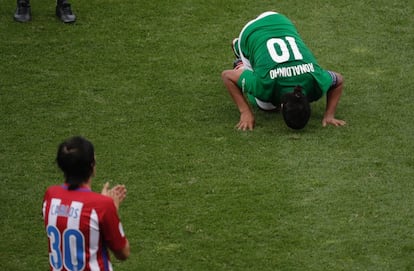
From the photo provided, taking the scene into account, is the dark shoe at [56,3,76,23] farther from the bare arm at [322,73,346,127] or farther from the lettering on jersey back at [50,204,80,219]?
the lettering on jersey back at [50,204,80,219]

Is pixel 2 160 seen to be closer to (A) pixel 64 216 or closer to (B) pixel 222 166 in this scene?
(B) pixel 222 166

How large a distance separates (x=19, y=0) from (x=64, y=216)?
545 cm

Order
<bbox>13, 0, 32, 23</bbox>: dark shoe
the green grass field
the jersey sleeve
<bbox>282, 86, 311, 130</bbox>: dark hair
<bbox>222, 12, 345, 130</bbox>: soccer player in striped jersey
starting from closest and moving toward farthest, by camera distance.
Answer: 1. the jersey sleeve
2. the green grass field
3. <bbox>282, 86, 311, 130</bbox>: dark hair
4. <bbox>222, 12, 345, 130</bbox>: soccer player in striped jersey
5. <bbox>13, 0, 32, 23</bbox>: dark shoe

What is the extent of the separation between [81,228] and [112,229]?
0.51 ft

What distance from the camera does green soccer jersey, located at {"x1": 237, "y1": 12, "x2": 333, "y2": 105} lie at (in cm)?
807

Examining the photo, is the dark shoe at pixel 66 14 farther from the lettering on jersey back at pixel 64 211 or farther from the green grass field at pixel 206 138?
the lettering on jersey back at pixel 64 211

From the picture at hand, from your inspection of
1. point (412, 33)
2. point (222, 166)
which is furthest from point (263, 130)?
point (412, 33)

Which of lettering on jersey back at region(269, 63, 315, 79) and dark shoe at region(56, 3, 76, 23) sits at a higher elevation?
lettering on jersey back at region(269, 63, 315, 79)

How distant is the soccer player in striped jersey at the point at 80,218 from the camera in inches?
198

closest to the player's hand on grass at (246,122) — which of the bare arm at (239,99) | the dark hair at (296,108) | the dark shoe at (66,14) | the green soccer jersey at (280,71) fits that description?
the bare arm at (239,99)

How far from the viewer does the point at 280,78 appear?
8.06 meters

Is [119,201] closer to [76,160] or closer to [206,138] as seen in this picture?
[76,160]

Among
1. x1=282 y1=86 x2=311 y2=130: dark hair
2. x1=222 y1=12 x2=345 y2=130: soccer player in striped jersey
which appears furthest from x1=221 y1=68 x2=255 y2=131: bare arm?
x1=282 y1=86 x2=311 y2=130: dark hair

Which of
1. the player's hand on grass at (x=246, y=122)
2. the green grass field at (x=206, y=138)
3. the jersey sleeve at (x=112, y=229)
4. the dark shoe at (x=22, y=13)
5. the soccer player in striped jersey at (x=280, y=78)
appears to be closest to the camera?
the jersey sleeve at (x=112, y=229)
